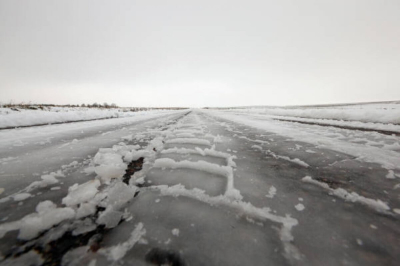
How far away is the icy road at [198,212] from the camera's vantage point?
773 mm

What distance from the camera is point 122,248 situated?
2.61ft

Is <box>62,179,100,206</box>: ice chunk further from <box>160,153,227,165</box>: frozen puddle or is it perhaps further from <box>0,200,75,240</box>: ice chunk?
<box>160,153,227,165</box>: frozen puddle

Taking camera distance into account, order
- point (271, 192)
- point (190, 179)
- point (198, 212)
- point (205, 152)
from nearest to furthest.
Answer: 1. point (198, 212)
2. point (271, 192)
3. point (190, 179)
4. point (205, 152)

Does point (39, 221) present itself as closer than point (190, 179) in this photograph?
Yes

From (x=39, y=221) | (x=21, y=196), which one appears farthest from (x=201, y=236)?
(x=21, y=196)

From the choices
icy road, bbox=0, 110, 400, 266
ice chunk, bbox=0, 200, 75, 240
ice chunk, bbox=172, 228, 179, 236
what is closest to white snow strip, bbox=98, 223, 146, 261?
icy road, bbox=0, 110, 400, 266

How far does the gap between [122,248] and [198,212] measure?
0.43 meters

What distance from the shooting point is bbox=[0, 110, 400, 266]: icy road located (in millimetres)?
773

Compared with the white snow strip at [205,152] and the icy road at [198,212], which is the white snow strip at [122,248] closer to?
the icy road at [198,212]

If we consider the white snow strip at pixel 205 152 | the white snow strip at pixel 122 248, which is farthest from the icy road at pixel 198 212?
the white snow strip at pixel 205 152

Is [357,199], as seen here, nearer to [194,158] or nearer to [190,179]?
[190,179]

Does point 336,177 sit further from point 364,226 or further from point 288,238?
point 288,238

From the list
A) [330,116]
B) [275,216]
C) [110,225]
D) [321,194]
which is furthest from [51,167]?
[330,116]

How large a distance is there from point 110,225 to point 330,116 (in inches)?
400
